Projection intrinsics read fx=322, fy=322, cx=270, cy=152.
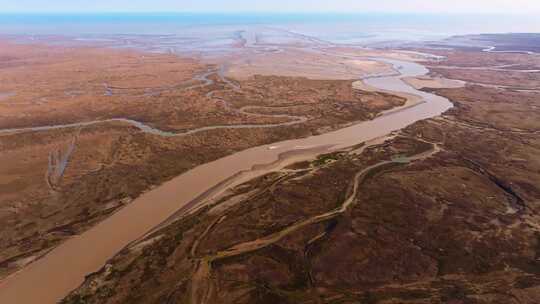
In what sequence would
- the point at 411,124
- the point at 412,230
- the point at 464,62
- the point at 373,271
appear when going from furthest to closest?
the point at 464,62
the point at 411,124
the point at 412,230
the point at 373,271

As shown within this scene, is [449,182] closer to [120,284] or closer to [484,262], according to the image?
[484,262]

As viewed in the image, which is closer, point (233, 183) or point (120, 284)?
point (120, 284)

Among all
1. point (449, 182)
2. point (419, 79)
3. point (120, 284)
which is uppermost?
point (419, 79)

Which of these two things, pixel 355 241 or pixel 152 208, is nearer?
pixel 355 241

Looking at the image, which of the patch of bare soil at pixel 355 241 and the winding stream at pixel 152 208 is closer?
the patch of bare soil at pixel 355 241

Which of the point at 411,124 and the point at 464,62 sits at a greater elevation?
the point at 464,62

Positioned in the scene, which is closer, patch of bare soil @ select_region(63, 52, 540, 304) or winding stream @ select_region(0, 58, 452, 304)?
patch of bare soil @ select_region(63, 52, 540, 304)

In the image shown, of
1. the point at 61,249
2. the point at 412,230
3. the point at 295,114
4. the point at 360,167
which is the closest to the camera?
the point at 61,249

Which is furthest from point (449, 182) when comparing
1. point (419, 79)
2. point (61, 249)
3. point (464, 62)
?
point (464, 62)
